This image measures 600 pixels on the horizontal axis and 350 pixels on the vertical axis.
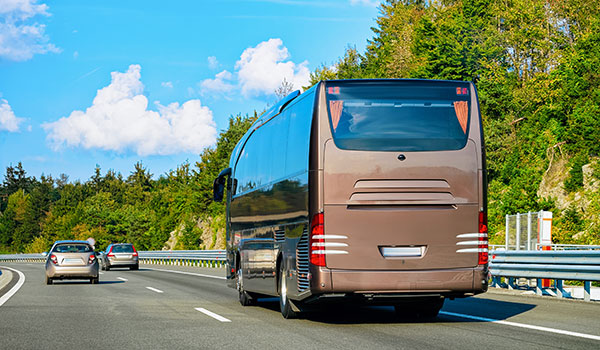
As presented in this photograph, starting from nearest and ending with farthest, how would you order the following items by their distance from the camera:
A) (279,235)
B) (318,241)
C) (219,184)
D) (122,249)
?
(318,241) < (279,235) < (219,184) < (122,249)

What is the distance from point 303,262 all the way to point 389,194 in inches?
59.7

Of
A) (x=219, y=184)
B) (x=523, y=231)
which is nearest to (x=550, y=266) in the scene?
(x=523, y=231)

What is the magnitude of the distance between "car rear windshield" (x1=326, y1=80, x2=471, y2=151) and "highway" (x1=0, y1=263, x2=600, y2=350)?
2.48 meters

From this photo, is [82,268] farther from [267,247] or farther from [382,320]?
[382,320]

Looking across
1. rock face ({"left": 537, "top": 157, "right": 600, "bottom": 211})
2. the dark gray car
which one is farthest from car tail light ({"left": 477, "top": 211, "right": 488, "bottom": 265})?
the dark gray car

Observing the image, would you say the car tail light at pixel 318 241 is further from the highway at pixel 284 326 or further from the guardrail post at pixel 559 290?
the guardrail post at pixel 559 290

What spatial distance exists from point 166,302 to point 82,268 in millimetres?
9343

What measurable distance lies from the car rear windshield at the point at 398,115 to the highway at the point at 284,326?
2.48 m

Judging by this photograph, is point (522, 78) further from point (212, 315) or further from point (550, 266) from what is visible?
point (212, 315)

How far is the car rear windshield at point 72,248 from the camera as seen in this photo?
2445 cm

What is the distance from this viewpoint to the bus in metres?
9.98

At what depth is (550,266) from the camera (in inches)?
585

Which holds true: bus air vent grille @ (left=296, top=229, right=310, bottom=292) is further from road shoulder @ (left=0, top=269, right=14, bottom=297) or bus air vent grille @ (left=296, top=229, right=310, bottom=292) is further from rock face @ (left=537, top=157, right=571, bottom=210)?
rock face @ (left=537, top=157, right=571, bottom=210)

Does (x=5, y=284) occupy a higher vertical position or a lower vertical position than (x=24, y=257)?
higher
